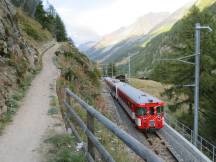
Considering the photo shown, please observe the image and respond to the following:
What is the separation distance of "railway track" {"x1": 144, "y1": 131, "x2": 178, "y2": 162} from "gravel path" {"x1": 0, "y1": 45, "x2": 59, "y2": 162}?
6889mm

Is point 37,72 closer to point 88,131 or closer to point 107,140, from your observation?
point 107,140

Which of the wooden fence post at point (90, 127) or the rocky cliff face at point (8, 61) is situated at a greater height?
the rocky cliff face at point (8, 61)

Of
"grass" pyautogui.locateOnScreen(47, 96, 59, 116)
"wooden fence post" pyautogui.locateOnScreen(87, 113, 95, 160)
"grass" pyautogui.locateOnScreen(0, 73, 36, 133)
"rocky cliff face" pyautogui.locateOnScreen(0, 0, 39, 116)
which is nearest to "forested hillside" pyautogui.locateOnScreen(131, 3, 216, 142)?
"rocky cliff face" pyautogui.locateOnScreen(0, 0, 39, 116)

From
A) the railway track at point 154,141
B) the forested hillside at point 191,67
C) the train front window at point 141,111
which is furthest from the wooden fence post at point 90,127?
the forested hillside at point 191,67

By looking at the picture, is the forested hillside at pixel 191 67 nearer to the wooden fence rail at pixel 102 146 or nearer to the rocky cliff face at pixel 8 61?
the rocky cliff face at pixel 8 61

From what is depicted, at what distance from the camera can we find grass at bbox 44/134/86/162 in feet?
18.8

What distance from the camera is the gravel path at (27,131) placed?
6.96 m

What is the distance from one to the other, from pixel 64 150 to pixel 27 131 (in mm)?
3217

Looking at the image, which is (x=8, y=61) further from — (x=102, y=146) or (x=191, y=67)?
(x=191, y=67)

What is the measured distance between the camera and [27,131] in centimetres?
915

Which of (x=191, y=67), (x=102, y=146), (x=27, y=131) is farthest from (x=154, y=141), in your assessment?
(x=102, y=146)

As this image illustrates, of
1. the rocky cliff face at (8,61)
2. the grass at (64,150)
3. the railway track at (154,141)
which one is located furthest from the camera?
the railway track at (154,141)

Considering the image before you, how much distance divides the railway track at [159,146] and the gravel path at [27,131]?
6.89 meters

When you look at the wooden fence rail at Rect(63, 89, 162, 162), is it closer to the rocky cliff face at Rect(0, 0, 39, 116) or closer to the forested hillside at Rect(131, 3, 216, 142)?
the rocky cliff face at Rect(0, 0, 39, 116)
